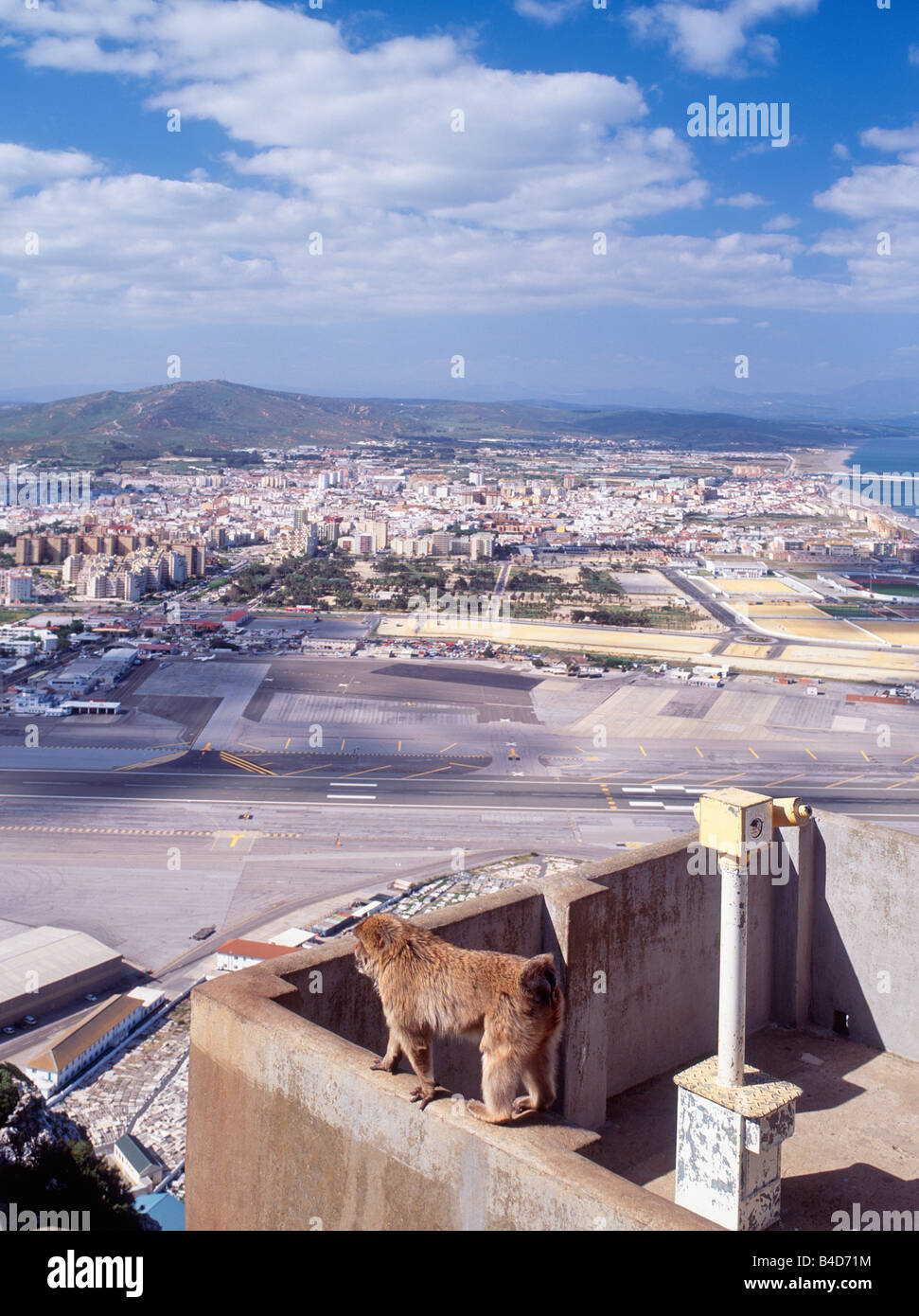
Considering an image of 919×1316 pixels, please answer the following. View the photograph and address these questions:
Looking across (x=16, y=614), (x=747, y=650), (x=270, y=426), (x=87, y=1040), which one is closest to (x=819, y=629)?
(x=747, y=650)

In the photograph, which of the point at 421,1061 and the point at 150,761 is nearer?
the point at 421,1061

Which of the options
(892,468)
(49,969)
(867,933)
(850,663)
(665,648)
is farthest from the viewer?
(892,468)

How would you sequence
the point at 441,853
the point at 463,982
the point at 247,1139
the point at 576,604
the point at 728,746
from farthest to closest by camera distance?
the point at 576,604, the point at 728,746, the point at 441,853, the point at 247,1139, the point at 463,982

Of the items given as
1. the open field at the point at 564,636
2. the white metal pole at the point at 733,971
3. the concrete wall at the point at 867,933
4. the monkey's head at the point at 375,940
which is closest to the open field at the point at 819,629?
the open field at the point at 564,636

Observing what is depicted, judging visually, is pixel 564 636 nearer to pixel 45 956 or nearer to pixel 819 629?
pixel 819 629

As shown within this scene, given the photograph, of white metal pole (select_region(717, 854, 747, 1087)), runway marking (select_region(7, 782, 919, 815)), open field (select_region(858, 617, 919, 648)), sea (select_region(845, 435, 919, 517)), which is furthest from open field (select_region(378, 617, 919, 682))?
sea (select_region(845, 435, 919, 517))

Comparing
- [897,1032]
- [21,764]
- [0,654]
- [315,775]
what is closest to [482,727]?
[315,775]

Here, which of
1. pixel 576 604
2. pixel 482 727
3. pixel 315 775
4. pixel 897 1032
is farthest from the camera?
pixel 576 604

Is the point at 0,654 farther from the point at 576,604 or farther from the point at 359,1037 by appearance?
the point at 359,1037
